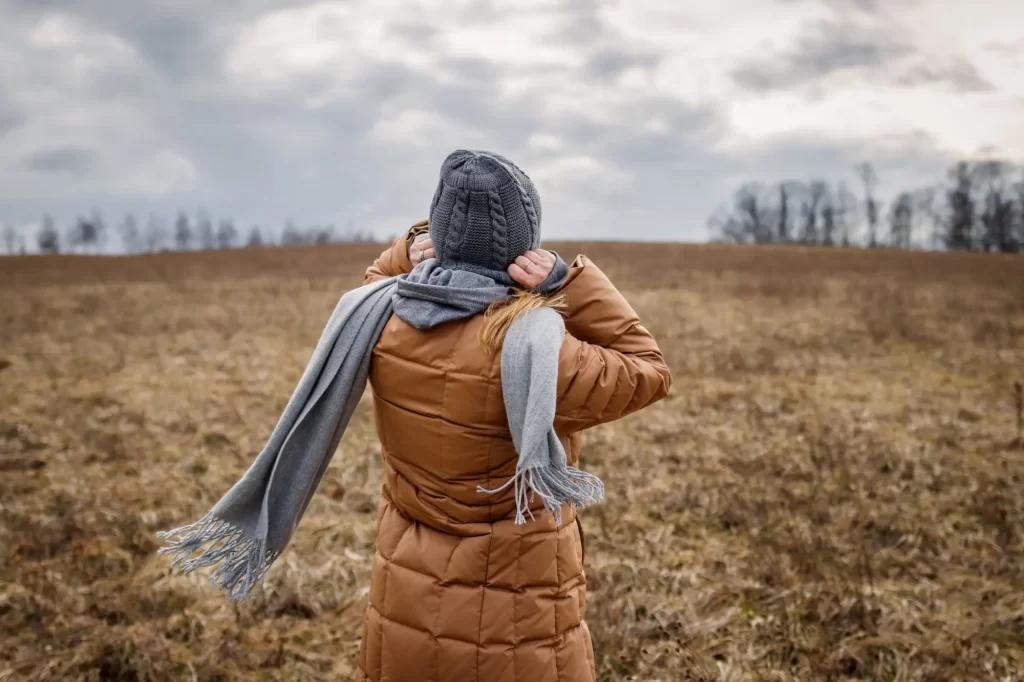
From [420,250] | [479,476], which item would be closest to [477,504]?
[479,476]

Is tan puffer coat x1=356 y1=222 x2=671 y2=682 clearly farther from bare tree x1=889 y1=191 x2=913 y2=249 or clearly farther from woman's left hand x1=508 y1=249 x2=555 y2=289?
bare tree x1=889 y1=191 x2=913 y2=249

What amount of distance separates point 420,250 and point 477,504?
771 mm

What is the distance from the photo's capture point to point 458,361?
5.93 ft

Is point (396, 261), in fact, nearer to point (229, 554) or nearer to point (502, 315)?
point (502, 315)

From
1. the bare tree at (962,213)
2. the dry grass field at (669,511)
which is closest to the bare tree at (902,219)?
the bare tree at (962,213)

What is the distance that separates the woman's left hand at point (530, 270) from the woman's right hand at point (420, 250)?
1.34 feet

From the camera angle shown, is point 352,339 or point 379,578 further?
point 379,578

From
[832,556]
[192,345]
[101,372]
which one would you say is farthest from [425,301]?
[192,345]

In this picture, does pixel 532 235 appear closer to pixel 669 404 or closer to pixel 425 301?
pixel 425 301

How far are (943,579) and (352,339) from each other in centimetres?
425

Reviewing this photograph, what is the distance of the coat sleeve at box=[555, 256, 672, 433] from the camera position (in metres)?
1.81

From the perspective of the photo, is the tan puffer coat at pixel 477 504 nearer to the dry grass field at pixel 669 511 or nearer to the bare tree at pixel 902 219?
the dry grass field at pixel 669 511

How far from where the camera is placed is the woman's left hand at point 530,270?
181cm

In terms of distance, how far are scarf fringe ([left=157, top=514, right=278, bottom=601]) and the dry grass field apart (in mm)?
1722
